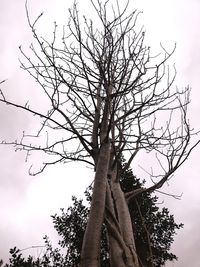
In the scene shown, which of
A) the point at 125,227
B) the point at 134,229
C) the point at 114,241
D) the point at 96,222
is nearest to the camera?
the point at 96,222

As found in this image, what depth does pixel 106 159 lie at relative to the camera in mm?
3252

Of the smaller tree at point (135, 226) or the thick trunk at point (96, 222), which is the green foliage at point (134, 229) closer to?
the smaller tree at point (135, 226)

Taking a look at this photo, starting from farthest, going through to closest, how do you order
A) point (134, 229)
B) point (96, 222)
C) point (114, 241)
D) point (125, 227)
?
point (134, 229)
point (125, 227)
point (114, 241)
point (96, 222)

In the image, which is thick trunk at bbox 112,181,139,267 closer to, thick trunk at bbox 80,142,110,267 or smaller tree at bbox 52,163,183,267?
thick trunk at bbox 80,142,110,267

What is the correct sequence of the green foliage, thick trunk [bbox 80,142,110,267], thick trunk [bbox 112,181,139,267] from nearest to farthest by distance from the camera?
thick trunk [bbox 80,142,110,267] < thick trunk [bbox 112,181,139,267] < the green foliage

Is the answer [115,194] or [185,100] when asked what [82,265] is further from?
[185,100]

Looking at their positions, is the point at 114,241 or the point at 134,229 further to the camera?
the point at 134,229

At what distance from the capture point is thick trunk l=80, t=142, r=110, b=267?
8.09 ft

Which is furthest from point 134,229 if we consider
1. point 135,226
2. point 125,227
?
point 125,227

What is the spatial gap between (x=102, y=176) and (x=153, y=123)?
230 cm

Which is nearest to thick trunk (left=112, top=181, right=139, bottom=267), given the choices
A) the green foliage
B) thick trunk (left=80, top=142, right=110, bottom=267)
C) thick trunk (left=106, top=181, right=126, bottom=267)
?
thick trunk (left=106, top=181, right=126, bottom=267)

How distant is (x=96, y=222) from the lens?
268cm

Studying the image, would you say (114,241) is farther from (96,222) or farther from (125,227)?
(96,222)

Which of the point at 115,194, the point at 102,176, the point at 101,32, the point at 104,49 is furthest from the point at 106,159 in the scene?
the point at 101,32
